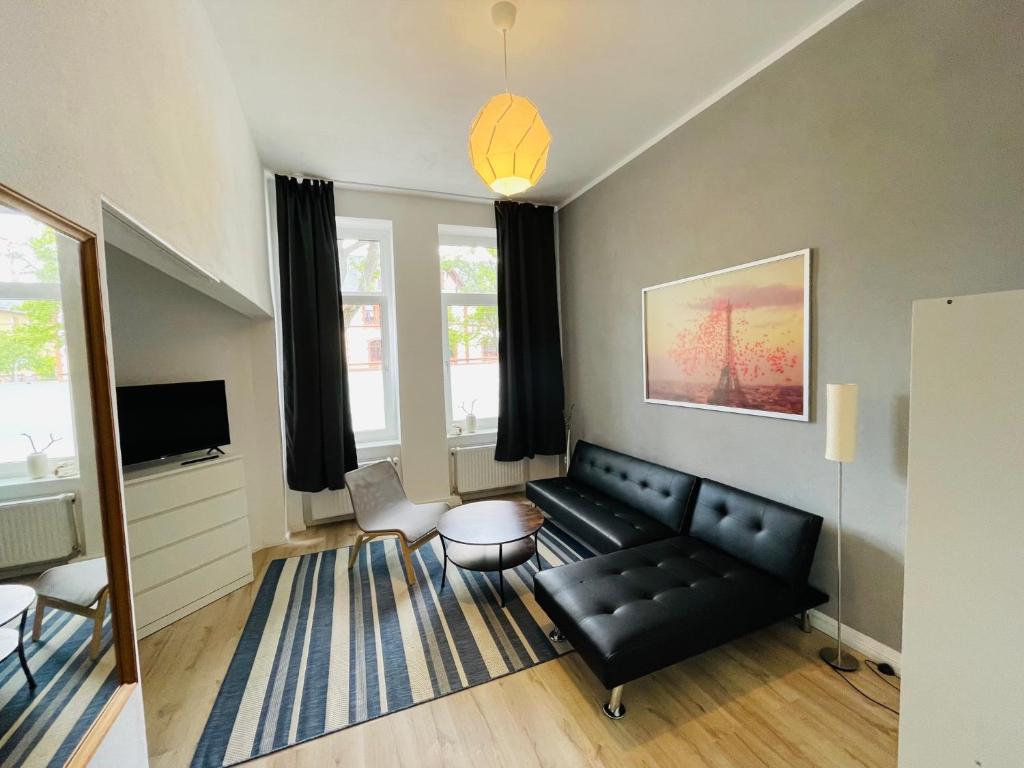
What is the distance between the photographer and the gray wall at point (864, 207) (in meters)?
1.49

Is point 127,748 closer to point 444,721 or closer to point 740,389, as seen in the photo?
point 444,721

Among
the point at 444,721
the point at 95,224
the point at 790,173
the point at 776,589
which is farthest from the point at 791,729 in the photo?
the point at 95,224

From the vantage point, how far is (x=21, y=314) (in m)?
0.72

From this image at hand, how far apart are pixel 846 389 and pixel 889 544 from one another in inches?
28.9

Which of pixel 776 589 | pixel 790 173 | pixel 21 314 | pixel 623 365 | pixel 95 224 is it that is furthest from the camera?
pixel 623 365

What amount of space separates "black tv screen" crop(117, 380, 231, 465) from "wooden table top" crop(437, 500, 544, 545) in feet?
5.51

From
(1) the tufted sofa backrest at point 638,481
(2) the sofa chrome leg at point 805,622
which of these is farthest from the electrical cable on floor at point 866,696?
(1) the tufted sofa backrest at point 638,481

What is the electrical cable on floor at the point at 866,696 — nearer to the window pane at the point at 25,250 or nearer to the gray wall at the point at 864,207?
the gray wall at the point at 864,207

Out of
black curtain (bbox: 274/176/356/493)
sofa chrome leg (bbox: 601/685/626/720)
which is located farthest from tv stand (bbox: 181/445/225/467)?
sofa chrome leg (bbox: 601/685/626/720)

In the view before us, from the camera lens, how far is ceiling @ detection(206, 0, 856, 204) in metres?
1.83

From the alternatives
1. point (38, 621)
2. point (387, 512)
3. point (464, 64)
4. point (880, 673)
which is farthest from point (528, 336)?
point (38, 621)

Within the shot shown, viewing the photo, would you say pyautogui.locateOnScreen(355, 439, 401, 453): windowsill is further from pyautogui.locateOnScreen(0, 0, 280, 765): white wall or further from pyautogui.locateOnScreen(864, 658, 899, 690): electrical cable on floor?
pyautogui.locateOnScreen(864, 658, 899, 690): electrical cable on floor

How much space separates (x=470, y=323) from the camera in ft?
13.6

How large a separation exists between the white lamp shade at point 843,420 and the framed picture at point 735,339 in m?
0.30
